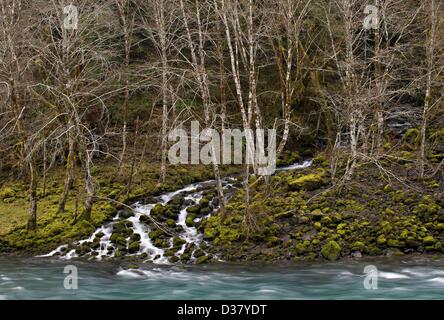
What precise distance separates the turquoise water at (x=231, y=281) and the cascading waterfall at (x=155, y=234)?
103cm

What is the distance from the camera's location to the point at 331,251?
14180 mm

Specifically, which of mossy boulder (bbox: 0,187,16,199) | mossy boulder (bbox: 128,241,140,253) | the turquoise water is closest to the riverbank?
mossy boulder (bbox: 128,241,140,253)

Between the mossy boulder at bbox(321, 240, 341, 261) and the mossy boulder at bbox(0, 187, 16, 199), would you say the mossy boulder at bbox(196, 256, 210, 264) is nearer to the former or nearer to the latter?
the mossy boulder at bbox(321, 240, 341, 261)

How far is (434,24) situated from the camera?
56.6 ft

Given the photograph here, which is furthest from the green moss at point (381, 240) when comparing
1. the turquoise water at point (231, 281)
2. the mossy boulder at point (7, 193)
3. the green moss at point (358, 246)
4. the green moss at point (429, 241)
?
the mossy boulder at point (7, 193)

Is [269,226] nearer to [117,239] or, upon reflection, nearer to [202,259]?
[202,259]

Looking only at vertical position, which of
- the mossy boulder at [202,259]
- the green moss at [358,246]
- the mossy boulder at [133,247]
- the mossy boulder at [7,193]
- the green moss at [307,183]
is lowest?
the mossy boulder at [202,259]

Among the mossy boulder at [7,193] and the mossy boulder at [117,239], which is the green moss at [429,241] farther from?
the mossy boulder at [7,193]

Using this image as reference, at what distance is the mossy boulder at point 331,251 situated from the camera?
1409 centimetres

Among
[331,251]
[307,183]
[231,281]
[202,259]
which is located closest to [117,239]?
[202,259]

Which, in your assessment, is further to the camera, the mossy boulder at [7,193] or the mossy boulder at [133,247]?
the mossy boulder at [7,193]
